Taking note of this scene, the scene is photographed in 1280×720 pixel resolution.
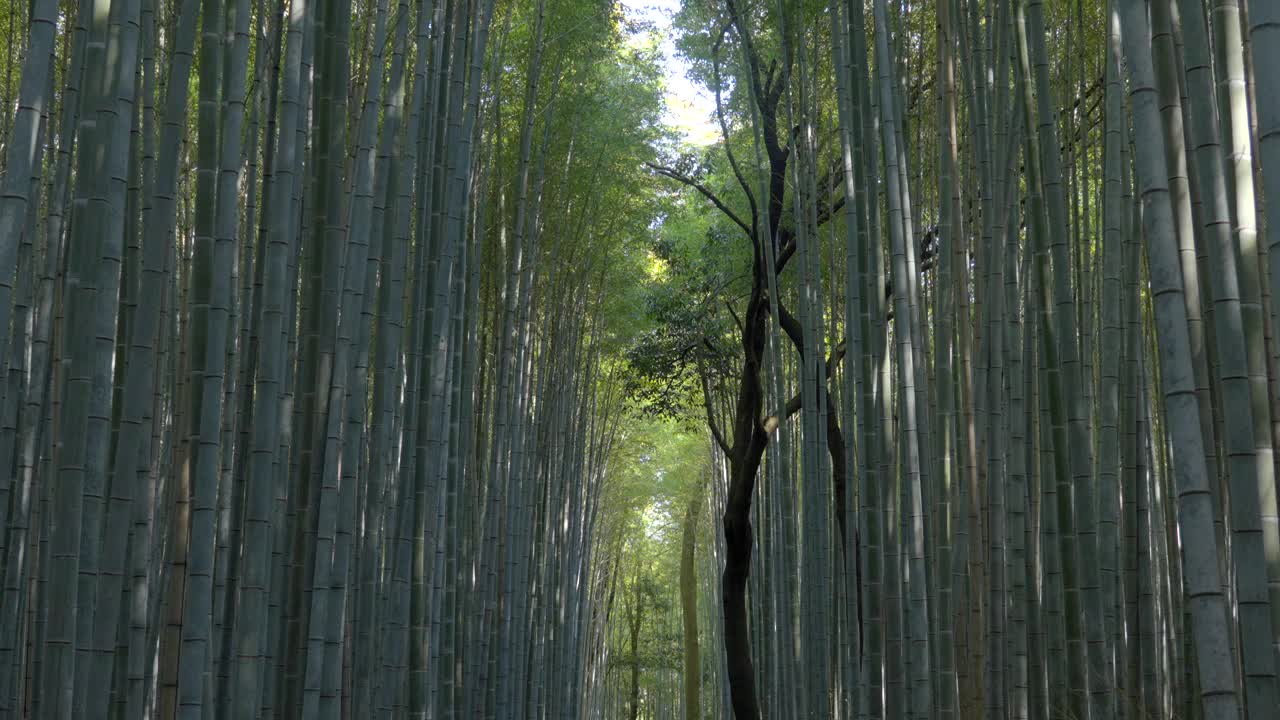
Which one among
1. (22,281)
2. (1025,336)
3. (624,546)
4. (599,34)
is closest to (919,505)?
(1025,336)

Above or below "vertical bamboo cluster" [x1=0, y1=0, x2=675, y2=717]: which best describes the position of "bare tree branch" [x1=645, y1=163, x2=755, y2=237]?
above

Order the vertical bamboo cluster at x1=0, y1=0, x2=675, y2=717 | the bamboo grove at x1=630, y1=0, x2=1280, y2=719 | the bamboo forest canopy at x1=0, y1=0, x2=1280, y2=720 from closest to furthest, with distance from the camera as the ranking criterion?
the bamboo grove at x1=630, y1=0, x2=1280, y2=719 → the bamboo forest canopy at x1=0, y1=0, x2=1280, y2=720 → the vertical bamboo cluster at x1=0, y1=0, x2=675, y2=717

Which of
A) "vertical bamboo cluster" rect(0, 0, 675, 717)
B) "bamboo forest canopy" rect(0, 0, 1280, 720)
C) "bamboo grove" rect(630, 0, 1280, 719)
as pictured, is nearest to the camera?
"bamboo grove" rect(630, 0, 1280, 719)

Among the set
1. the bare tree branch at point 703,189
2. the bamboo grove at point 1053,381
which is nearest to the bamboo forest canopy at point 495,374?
the bamboo grove at point 1053,381

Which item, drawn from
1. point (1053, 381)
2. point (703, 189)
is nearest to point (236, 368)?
point (1053, 381)

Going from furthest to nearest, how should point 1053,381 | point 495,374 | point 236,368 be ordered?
1. point 495,374
2. point 236,368
3. point 1053,381

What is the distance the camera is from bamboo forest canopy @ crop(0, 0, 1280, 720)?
5.86ft

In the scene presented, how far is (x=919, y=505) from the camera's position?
3252 mm

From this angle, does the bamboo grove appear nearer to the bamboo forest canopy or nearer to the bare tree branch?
the bamboo forest canopy

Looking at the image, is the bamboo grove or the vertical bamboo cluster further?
the vertical bamboo cluster

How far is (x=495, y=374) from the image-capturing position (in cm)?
625

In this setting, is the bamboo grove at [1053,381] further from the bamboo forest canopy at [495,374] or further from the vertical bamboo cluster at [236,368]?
the vertical bamboo cluster at [236,368]

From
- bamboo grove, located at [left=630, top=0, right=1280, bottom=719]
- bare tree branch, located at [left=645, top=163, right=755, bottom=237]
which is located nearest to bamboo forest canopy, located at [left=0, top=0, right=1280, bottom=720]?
bamboo grove, located at [left=630, top=0, right=1280, bottom=719]

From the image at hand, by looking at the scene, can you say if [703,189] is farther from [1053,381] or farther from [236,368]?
[1053,381]
